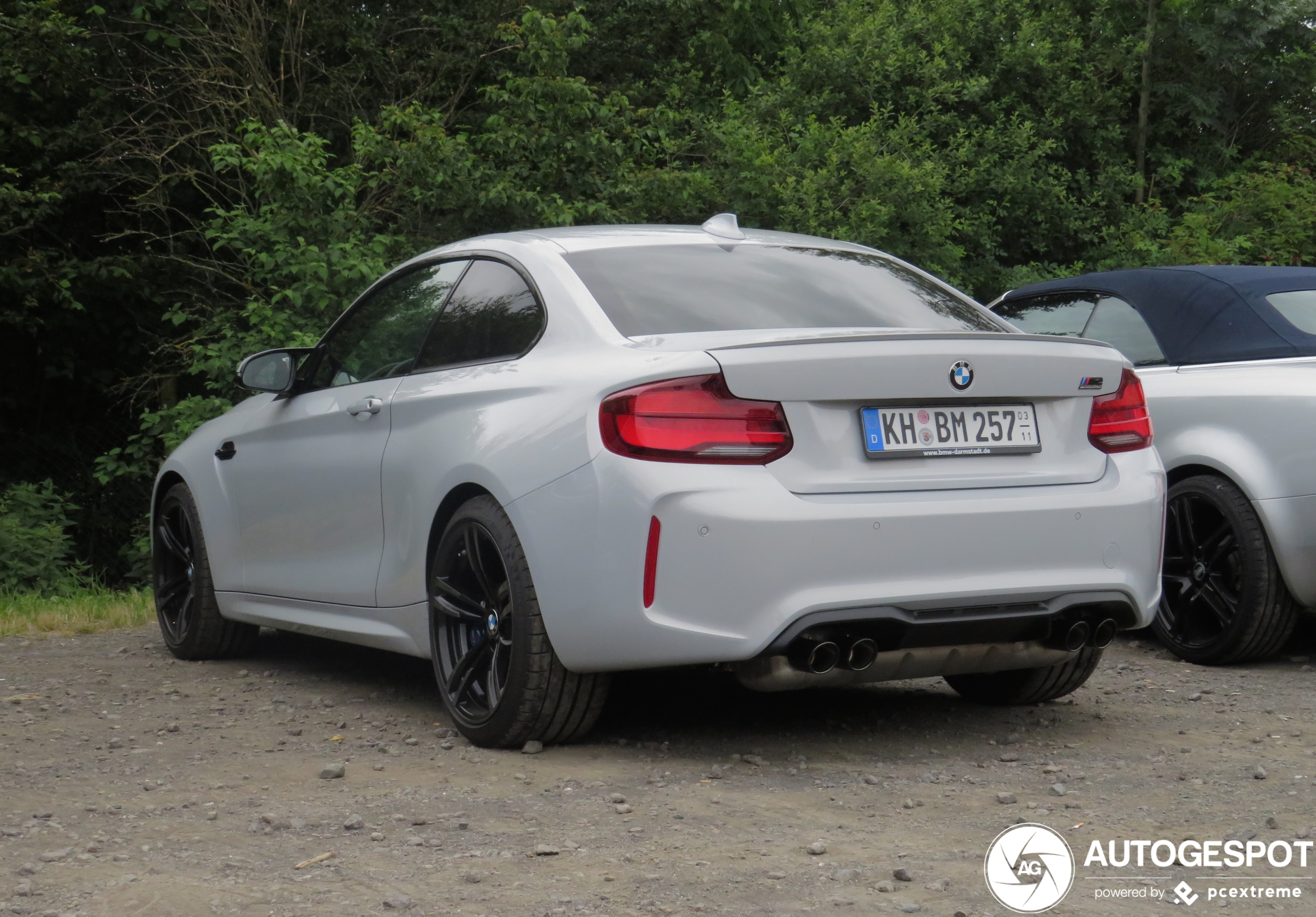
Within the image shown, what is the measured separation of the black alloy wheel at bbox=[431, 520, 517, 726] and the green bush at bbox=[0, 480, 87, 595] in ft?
25.7

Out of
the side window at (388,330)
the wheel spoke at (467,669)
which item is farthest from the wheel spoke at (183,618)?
the wheel spoke at (467,669)

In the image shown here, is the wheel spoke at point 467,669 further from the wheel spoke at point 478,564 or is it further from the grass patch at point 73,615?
the grass patch at point 73,615

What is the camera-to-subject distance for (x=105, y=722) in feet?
17.2

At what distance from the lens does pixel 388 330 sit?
18.1 ft

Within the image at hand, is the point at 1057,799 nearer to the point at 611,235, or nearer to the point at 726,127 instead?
the point at 611,235

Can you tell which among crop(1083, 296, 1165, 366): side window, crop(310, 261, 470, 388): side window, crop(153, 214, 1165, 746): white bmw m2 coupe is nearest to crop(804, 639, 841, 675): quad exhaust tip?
crop(153, 214, 1165, 746): white bmw m2 coupe

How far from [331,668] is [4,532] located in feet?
24.7

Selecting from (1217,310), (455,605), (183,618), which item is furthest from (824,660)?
(183,618)

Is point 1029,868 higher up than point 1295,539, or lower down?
higher up

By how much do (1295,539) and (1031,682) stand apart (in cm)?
135

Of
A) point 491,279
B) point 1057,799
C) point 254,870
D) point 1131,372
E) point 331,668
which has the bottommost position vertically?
point 331,668

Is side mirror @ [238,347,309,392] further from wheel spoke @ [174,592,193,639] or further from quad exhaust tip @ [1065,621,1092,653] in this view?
quad exhaust tip @ [1065,621,1092,653]

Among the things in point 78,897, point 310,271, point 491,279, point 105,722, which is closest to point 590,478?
point 491,279

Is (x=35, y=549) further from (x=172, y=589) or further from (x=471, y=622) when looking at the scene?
(x=471, y=622)
